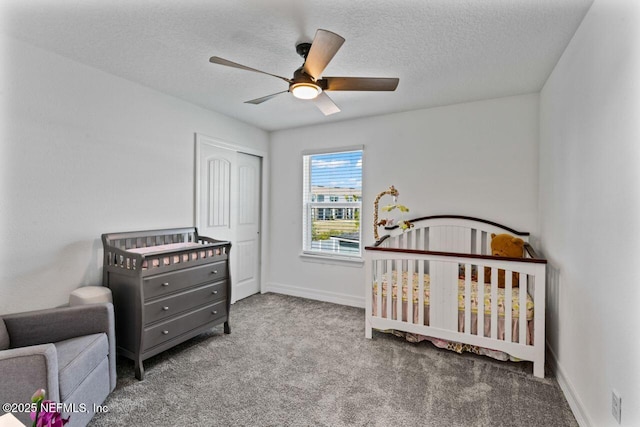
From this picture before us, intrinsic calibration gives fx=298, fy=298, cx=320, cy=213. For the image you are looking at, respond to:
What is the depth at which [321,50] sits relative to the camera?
1706mm

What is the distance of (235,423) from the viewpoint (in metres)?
1.76

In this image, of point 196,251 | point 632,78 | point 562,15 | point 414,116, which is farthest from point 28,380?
point 414,116

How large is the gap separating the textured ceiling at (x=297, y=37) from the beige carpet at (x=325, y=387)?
95.1 inches

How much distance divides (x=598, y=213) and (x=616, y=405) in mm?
Answer: 917

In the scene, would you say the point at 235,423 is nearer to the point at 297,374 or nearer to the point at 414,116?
the point at 297,374

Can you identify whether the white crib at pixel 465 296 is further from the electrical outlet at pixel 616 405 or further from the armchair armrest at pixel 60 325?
the armchair armrest at pixel 60 325

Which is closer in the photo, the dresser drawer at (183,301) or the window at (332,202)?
the dresser drawer at (183,301)

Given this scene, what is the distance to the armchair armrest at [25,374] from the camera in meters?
1.36

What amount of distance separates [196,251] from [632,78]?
3.00 metres

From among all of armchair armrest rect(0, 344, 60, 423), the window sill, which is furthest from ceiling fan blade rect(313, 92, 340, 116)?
armchair armrest rect(0, 344, 60, 423)

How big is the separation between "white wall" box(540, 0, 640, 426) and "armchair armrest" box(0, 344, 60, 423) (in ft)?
8.45

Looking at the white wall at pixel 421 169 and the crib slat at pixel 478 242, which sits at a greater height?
the white wall at pixel 421 169

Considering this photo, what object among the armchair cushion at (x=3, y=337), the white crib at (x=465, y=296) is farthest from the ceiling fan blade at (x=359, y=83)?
the armchair cushion at (x=3, y=337)

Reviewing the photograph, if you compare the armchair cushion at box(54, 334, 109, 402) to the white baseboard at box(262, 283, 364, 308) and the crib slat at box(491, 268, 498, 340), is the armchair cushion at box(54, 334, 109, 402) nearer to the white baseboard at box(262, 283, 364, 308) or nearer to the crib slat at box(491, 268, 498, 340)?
the white baseboard at box(262, 283, 364, 308)
